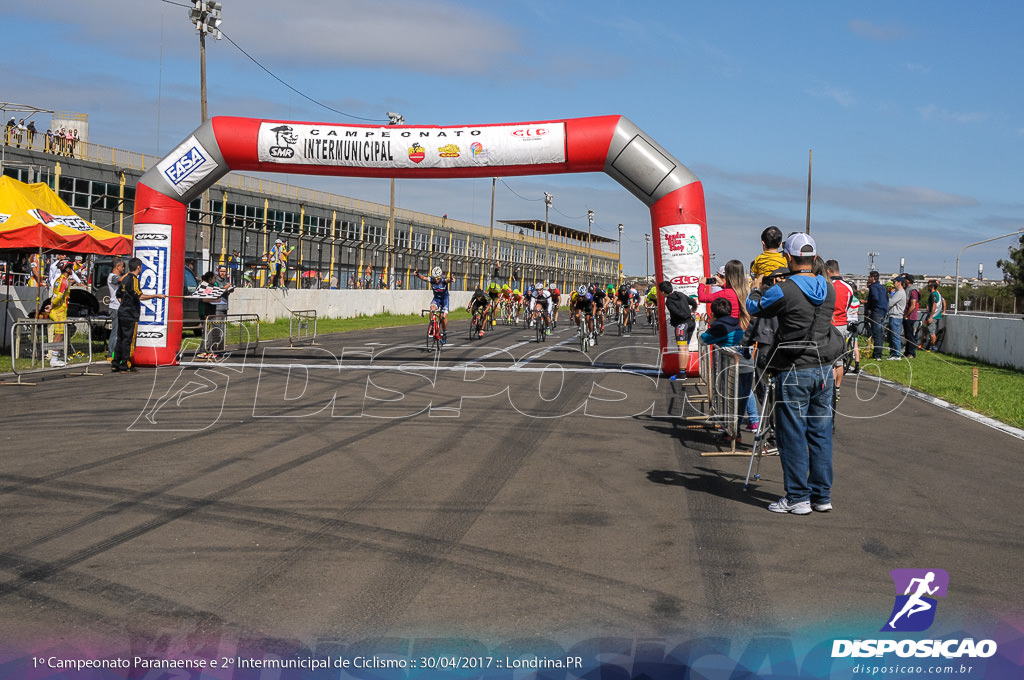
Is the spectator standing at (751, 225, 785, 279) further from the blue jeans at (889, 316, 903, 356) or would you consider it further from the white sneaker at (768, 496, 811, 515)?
the blue jeans at (889, 316, 903, 356)

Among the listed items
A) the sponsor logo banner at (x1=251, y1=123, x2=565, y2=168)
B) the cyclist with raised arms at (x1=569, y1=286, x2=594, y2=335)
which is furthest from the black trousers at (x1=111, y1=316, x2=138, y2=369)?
the cyclist with raised arms at (x1=569, y1=286, x2=594, y2=335)

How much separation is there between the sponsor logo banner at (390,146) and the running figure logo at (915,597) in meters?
12.6

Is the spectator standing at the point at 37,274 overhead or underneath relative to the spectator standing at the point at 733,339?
overhead

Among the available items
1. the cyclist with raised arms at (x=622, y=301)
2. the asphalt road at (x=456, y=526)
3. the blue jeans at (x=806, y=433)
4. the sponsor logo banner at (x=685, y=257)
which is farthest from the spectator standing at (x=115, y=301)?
the cyclist with raised arms at (x=622, y=301)

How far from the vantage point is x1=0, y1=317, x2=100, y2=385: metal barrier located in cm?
1490

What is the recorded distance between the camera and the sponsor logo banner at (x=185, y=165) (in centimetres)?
1659

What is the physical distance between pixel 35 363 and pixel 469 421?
31.7ft

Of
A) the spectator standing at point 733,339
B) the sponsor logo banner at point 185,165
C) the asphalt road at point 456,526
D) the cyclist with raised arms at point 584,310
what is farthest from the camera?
the cyclist with raised arms at point 584,310

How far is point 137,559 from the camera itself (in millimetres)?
4977

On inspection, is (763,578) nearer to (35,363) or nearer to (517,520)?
(517,520)

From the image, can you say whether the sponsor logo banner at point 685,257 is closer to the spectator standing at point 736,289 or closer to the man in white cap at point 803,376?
the spectator standing at point 736,289

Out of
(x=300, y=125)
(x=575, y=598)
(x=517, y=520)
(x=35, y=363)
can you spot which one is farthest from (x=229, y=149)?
(x=575, y=598)

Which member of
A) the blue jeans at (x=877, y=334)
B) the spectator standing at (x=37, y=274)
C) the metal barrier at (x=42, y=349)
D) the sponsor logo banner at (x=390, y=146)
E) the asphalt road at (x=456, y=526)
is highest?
the sponsor logo banner at (x=390, y=146)

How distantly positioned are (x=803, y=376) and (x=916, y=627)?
2.59m
